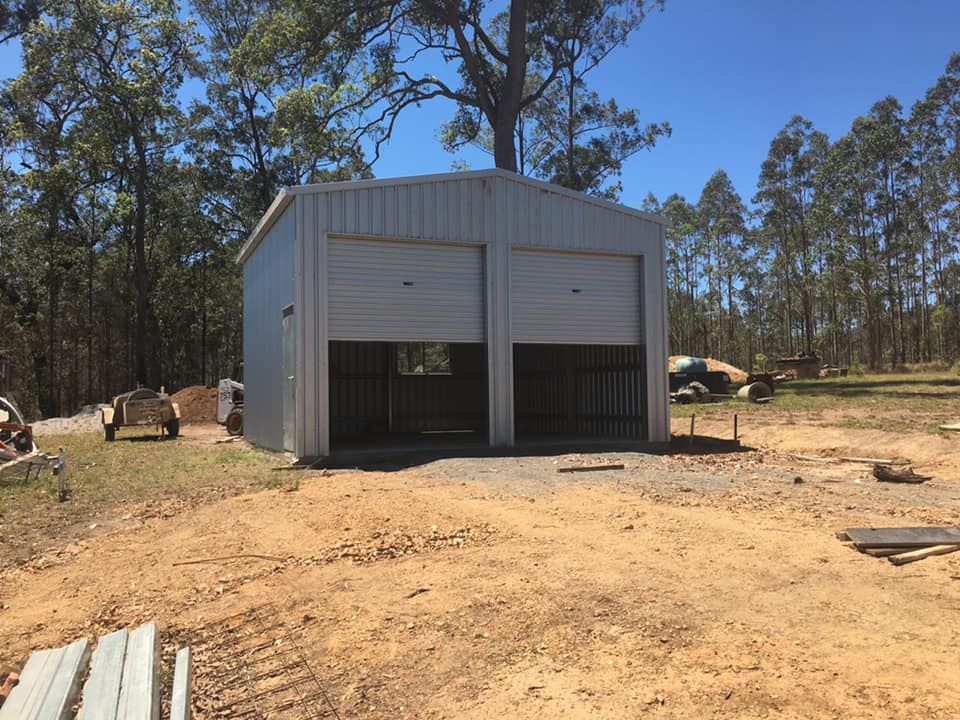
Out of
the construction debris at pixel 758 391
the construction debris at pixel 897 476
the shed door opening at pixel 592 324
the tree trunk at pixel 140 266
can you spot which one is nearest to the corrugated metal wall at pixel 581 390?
the shed door opening at pixel 592 324

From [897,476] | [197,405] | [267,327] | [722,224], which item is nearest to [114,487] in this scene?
[267,327]

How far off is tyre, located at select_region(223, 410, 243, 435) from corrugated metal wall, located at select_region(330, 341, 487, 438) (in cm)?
289

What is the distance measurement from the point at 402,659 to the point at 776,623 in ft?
7.50

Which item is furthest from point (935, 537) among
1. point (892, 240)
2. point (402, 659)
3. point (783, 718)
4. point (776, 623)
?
point (892, 240)

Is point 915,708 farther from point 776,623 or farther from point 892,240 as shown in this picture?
point 892,240

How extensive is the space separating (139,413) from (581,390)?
12.5 metres

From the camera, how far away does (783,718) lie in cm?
317

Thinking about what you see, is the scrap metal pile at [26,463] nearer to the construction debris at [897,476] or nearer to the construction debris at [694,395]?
the construction debris at [897,476]

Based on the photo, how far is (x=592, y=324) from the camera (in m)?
16.1

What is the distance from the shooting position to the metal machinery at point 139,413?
64.0 feet

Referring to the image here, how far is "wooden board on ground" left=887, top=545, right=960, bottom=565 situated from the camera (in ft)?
17.9

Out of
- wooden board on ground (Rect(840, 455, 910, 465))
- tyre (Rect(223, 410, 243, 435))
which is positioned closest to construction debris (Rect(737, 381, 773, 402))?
wooden board on ground (Rect(840, 455, 910, 465))

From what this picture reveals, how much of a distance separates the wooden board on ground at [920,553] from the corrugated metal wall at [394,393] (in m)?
16.8

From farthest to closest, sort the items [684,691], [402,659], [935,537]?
1. [935,537]
2. [402,659]
3. [684,691]
